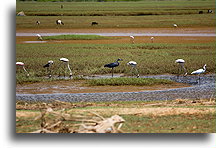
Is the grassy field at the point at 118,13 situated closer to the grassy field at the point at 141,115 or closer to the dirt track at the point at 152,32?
the dirt track at the point at 152,32

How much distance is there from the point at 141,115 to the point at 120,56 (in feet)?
16.7

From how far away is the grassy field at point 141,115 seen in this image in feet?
29.5

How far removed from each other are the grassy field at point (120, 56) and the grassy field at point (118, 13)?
2.25ft

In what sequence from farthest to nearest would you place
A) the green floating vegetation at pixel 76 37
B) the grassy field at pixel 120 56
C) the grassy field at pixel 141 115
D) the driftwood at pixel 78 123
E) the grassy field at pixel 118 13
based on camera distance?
the green floating vegetation at pixel 76 37 < the grassy field at pixel 120 56 < the grassy field at pixel 118 13 < the grassy field at pixel 141 115 < the driftwood at pixel 78 123

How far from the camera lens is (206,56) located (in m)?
13.9

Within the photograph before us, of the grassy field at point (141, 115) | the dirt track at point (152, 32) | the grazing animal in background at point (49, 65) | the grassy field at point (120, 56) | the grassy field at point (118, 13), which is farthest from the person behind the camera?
the dirt track at point (152, 32)

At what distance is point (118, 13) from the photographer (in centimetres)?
1492

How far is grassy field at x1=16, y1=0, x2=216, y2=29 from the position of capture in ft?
37.1

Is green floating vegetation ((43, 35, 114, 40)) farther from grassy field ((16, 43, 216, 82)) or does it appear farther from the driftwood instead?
the driftwood

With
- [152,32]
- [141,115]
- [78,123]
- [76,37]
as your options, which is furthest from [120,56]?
[78,123]

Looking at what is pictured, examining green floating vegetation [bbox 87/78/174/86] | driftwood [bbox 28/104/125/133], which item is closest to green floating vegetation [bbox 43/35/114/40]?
green floating vegetation [bbox 87/78/174/86]

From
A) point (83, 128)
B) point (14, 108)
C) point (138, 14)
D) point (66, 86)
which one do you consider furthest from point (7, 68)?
point (138, 14)

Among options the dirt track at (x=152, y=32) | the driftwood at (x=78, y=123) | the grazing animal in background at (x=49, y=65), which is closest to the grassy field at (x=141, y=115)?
the driftwood at (x=78, y=123)

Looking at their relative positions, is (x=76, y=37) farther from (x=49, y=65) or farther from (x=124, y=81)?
(x=124, y=81)
